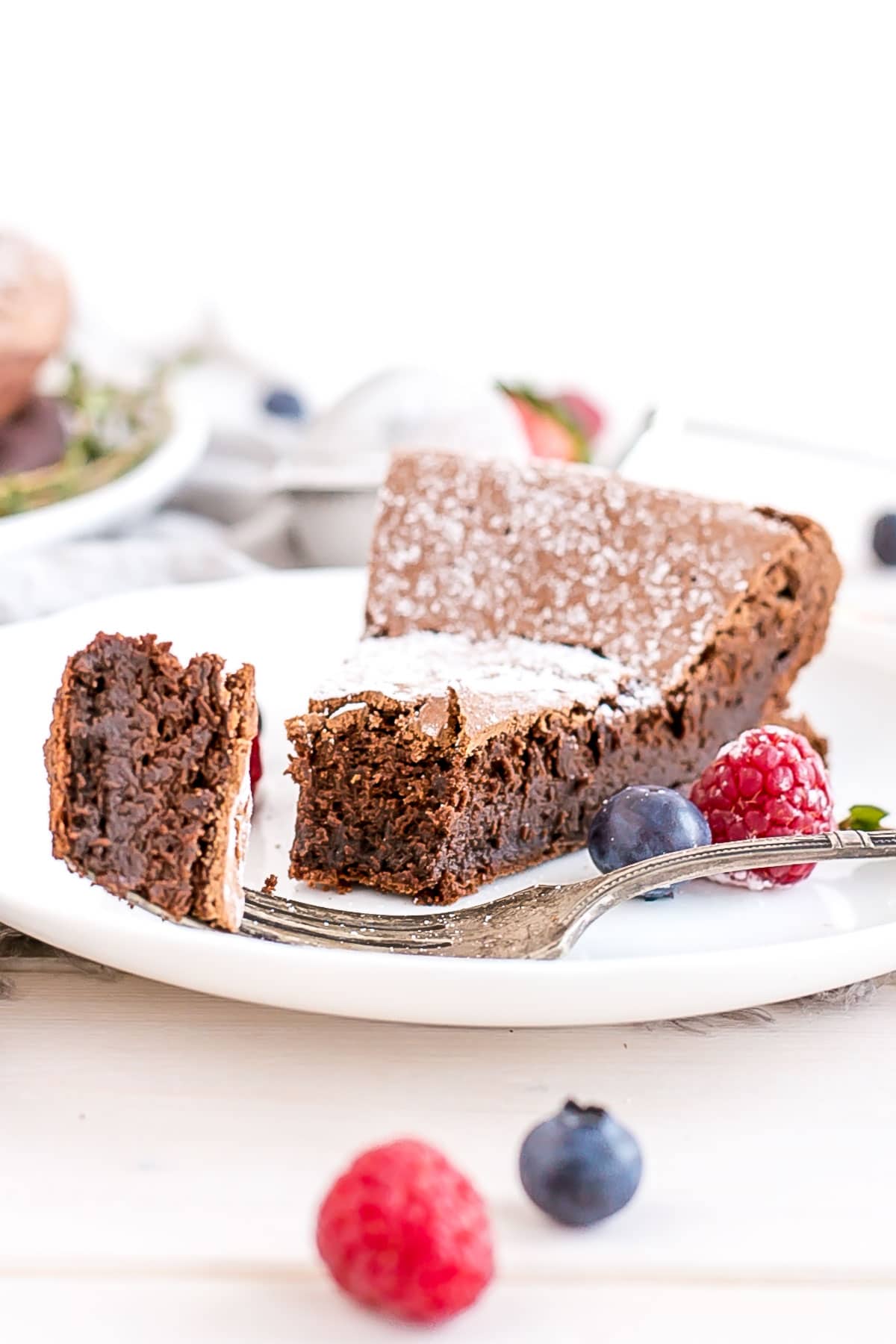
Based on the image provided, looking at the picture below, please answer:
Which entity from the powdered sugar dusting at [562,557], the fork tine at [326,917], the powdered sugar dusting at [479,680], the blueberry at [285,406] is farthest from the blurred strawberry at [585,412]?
the fork tine at [326,917]

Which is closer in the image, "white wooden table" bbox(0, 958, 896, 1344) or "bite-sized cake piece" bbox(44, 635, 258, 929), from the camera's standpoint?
"white wooden table" bbox(0, 958, 896, 1344)

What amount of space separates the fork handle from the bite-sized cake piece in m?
0.52

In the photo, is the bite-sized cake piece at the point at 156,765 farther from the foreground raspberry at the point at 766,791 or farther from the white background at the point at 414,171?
the white background at the point at 414,171

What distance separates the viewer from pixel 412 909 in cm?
245

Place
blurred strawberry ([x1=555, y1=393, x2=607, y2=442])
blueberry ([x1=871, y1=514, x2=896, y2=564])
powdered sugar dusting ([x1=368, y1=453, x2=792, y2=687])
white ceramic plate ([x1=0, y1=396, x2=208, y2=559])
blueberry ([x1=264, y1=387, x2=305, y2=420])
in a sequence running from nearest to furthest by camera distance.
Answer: powdered sugar dusting ([x1=368, y1=453, x2=792, y2=687]), white ceramic plate ([x1=0, y1=396, x2=208, y2=559]), blueberry ([x1=871, y1=514, x2=896, y2=564]), blurred strawberry ([x1=555, y1=393, x2=607, y2=442]), blueberry ([x1=264, y1=387, x2=305, y2=420])

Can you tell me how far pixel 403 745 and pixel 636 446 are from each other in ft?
6.38

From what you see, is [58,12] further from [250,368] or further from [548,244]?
[548,244]

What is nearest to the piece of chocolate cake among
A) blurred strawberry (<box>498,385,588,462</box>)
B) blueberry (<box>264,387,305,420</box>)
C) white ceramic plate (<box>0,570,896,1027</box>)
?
white ceramic plate (<box>0,570,896,1027</box>)

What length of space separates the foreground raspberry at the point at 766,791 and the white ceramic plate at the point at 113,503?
86.6 inches

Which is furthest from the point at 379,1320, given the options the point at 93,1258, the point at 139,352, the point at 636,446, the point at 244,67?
the point at 244,67

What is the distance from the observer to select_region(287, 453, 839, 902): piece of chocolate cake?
8.30 feet

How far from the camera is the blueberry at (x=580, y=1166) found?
65.0 inches

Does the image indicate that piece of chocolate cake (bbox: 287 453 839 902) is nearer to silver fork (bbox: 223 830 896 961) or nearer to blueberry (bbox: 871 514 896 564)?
silver fork (bbox: 223 830 896 961)

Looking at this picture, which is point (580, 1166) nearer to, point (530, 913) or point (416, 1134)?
point (416, 1134)
